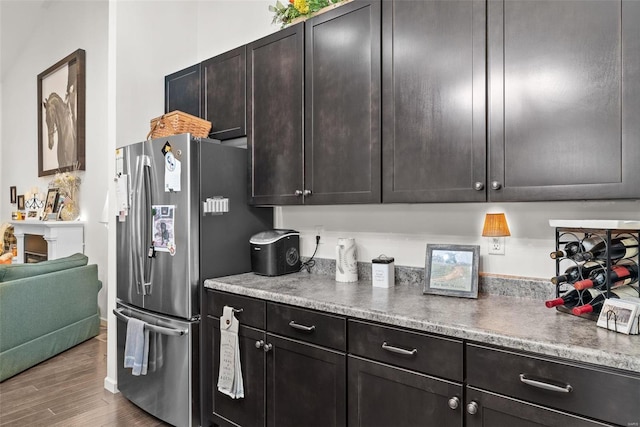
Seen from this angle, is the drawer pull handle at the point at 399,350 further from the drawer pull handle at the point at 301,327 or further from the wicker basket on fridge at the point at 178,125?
the wicker basket on fridge at the point at 178,125

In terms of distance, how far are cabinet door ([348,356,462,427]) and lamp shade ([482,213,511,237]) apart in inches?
30.5

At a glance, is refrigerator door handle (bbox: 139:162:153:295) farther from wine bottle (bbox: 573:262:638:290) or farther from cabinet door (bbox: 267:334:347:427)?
wine bottle (bbox: 573:262:638:290)

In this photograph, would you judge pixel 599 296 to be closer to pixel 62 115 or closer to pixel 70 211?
pixel 70 211

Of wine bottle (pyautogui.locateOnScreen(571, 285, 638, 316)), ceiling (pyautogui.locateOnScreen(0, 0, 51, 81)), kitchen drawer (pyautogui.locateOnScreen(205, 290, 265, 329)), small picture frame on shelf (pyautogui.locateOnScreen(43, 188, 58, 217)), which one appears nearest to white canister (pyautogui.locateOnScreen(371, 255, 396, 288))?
kitchen drawer (pyautogui.locateOnScreen(205, 290, 265, 329))

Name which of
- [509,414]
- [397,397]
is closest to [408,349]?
[397,397]

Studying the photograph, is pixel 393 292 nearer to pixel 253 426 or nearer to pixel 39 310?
pixel 253 426

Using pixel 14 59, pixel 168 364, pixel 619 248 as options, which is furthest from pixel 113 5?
pixel 14 59

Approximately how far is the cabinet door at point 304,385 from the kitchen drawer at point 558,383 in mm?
610

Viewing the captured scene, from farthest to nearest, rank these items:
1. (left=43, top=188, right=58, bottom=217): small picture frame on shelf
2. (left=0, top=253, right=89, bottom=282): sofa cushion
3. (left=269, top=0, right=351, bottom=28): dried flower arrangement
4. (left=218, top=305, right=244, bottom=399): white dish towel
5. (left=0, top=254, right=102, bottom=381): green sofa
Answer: (left=43, top=188, right=58, bottom=217): small picture frame on shelf < (left=0, top=253, right=89, bottom=282): sofa cushion < (left=0, top=254, right=102, bottom=381): green sofa < (left=269, top=0, right=351, bottom=28): dried flower arrangement < (left=218, top=305, right=244, bottom=399): white dish towel

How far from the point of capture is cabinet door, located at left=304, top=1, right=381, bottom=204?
2008 mm

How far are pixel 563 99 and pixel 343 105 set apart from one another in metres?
1.02

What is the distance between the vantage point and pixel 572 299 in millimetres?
1568

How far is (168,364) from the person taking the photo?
2434 mm

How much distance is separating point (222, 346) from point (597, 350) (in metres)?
1.78
